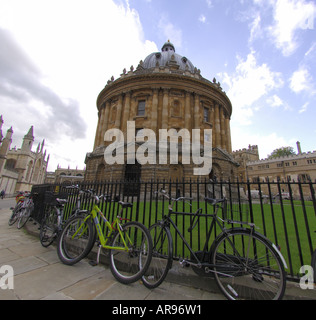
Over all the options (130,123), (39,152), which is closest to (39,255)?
(130,123)

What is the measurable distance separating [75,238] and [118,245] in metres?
1.32

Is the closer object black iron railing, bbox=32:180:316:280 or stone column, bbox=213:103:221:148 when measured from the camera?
black iron railing, bbox=32:180:316:280

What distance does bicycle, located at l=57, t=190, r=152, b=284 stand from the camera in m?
2.71

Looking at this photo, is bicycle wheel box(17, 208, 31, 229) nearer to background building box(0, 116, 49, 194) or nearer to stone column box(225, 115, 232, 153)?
stone column box(225, 115, 232, 153)

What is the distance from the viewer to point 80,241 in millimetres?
3713

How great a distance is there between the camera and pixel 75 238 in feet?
12.4

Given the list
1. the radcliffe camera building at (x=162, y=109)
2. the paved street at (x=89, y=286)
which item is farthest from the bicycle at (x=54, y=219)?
the radcliffe camera building at (x=162, y=109)

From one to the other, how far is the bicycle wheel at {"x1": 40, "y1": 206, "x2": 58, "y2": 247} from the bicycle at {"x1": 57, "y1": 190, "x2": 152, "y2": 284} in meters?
0.71

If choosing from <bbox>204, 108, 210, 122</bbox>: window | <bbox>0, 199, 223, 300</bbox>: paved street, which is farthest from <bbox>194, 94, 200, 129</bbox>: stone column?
<bbox>0, 199, 223, 300</bbox>: paved street

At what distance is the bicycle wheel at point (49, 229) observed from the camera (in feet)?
13.9

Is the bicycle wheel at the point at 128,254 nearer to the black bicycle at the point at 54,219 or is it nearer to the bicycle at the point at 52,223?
the black bicycle at the point at 54,219

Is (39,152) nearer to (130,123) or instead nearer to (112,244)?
(130,123)

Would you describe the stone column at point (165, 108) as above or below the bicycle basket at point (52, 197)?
above
